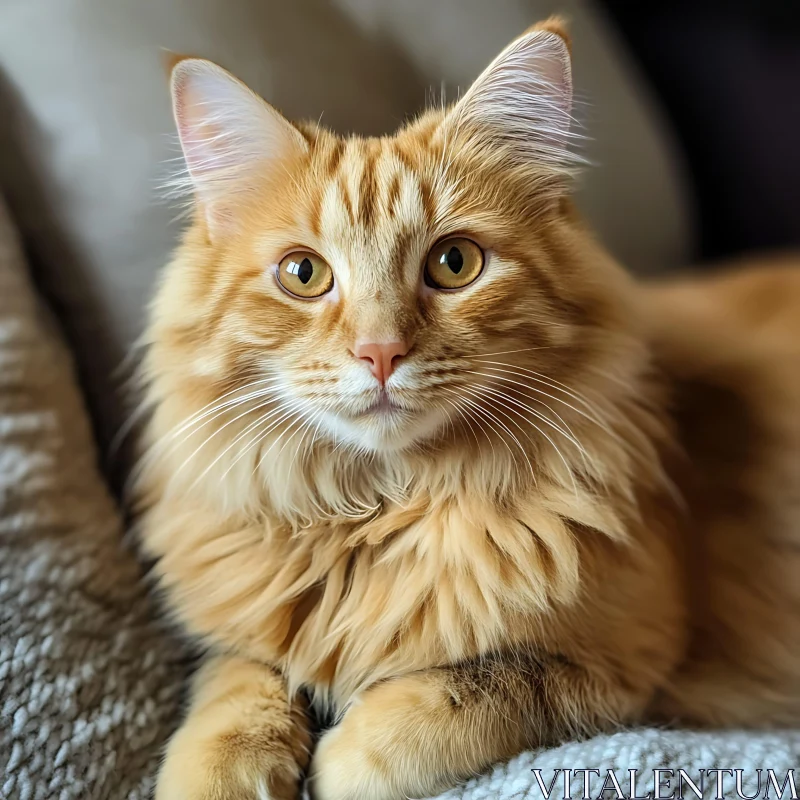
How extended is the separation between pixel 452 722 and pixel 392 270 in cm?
55

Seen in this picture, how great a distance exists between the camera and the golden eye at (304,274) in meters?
1.00

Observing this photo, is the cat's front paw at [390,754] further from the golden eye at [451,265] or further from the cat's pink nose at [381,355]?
the golden eye at [451,265]

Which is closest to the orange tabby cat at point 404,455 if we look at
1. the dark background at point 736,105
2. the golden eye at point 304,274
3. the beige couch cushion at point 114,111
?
the golden eye at point 304,274

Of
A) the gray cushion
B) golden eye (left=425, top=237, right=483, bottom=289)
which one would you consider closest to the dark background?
golden eye (left=425, top=237, right=483, bottom=289)

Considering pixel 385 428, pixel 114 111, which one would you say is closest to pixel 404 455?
pixel 385 428

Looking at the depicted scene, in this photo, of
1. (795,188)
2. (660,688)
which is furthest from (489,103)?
(795,188)

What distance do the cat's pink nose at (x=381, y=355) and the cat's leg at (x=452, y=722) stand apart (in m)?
0.40

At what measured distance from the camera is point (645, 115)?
1.93m

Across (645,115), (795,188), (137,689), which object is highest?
(645,115)

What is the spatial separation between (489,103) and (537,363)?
1.18 feet

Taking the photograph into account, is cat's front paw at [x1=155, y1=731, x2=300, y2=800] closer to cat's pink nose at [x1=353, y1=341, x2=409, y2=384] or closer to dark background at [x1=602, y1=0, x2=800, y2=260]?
cat's pink nose at [x1=353, y1=341, x2=409, y2=384]

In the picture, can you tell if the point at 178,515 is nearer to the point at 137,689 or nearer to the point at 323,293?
the point at 137,689

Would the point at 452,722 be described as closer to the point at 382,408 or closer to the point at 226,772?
the point at 226,772

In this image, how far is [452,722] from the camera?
0.93 metres
